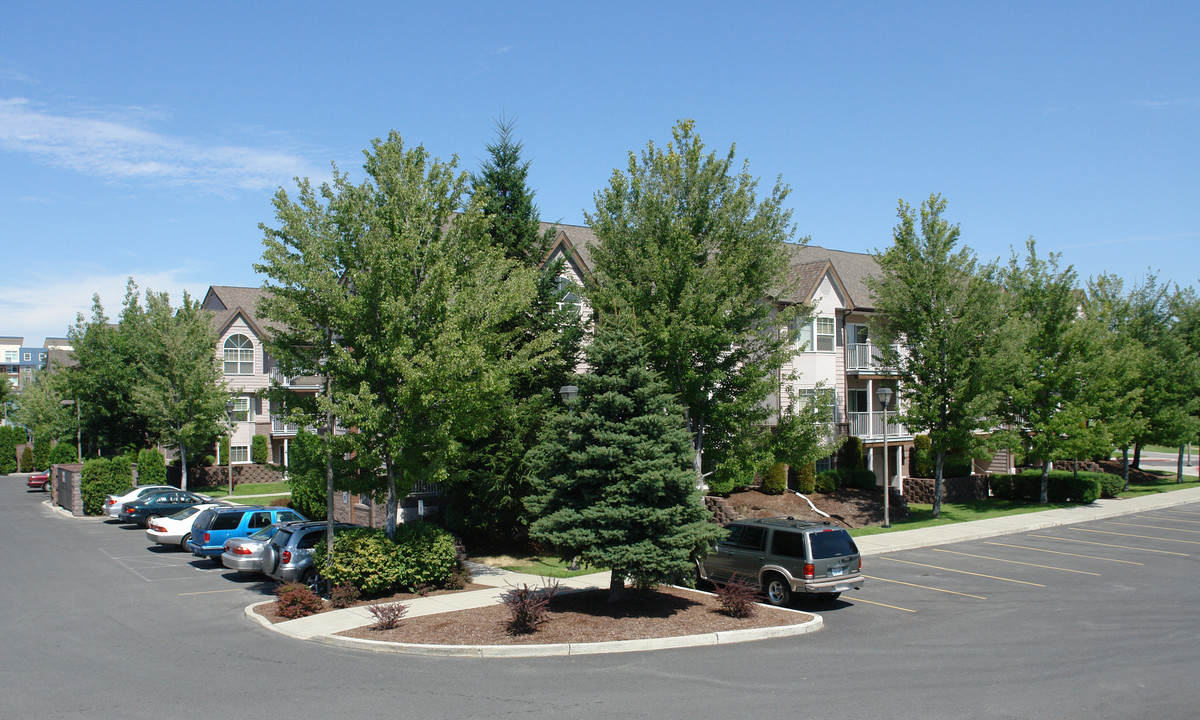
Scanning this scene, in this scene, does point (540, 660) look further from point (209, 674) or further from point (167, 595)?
point (167, 595)

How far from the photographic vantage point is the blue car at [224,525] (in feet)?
72.2

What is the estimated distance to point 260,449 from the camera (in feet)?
166

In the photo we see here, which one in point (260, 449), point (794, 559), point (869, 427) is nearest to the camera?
point (794, 559)

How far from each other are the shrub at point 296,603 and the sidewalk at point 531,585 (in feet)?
0.72

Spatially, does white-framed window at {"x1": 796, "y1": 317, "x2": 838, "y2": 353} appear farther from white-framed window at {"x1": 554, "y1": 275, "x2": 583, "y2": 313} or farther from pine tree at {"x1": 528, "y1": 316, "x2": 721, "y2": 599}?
pine tree at {"x1": 528, "y1": 316, "x2": 721, "y2": 599}

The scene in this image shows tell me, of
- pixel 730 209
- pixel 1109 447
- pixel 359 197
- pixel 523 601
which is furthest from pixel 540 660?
pixel 1109 447

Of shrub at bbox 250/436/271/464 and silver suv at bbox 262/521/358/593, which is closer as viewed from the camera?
silver suv at bbox 262/521/358/593

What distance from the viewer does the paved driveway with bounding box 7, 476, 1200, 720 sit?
9.85m

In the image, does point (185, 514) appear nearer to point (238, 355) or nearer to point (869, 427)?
point (238, 355)

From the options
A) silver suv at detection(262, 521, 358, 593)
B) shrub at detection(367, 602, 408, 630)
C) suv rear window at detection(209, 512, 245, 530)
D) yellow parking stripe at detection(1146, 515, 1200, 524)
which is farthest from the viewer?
yellow parking stripe at detection(1146, 515, 1200, 524)

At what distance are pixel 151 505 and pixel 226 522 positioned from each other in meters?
10.5

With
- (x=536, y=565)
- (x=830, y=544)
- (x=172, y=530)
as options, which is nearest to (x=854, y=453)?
(x=536, y=565)

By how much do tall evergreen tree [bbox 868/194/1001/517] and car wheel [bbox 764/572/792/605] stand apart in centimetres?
1665

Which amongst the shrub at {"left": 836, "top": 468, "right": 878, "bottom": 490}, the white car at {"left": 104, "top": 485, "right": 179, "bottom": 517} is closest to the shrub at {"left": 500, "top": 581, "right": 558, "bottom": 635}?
the white car at {"left": 104, "top": 485, "right": 179, "bottom": 517}
